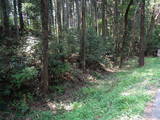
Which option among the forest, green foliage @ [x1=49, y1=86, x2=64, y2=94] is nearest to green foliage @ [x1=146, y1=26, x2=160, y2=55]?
the forest

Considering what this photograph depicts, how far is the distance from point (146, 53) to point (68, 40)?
17126 millimetres

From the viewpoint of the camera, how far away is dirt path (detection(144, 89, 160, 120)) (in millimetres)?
3602

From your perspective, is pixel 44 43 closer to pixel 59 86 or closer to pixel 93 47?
pixel 59 86

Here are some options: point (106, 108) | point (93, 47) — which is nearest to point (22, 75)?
point (106, 108)

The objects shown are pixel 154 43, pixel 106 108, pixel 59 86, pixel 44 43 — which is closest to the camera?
pixel 106 108

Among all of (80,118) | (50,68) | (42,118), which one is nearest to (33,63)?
(50,68)

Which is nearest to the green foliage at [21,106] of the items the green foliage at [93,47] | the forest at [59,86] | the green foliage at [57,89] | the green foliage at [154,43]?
the forest at [59,86]

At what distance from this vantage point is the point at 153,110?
3.96 m

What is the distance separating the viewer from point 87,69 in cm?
1103

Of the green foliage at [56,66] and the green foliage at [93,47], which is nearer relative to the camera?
the green foliage at [56,66]

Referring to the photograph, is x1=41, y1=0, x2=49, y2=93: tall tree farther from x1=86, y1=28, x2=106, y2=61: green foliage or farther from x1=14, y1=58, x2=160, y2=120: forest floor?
x1=86, y1=28, x2=106, y2=61: green foliage

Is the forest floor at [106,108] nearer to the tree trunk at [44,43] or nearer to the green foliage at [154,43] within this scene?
the tree trunk at [44,43]

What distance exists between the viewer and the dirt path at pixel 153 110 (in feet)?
11.8

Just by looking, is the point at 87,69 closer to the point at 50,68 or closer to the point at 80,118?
the point at 50,68
